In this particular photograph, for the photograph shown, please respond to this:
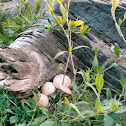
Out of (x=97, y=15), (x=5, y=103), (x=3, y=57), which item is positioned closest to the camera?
(x=3, y=57)

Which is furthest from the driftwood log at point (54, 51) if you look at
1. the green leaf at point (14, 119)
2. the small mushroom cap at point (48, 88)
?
the green leaf at point (14, 119)

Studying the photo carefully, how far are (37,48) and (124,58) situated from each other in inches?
30.6

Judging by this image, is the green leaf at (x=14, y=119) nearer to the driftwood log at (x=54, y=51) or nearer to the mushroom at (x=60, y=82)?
the driftwood log at (x=54, y=51)

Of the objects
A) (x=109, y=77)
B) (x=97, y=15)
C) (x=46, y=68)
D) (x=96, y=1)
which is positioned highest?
(x=96, y=1)

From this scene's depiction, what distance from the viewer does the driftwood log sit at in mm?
1128

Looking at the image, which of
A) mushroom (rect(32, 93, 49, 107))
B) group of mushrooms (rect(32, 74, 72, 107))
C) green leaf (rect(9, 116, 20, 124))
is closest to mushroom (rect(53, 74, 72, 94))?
group of mushrooms (rect(32, 74, 72, 107))

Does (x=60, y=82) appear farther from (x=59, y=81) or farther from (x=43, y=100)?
(x=43, y=100)

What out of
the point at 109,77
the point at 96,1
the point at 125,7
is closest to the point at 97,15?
the point at 96,1

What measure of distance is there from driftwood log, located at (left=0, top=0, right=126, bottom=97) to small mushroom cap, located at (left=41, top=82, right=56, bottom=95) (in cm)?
4

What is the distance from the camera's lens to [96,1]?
1.56m

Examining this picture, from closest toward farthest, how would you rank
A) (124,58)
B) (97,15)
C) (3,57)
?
(3,57) → (124,58) → (97,15)

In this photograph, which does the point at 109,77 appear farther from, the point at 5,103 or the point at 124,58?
the point at 5,103

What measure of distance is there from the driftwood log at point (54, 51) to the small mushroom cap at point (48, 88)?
0.14ft

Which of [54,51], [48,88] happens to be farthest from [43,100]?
[54,51]
